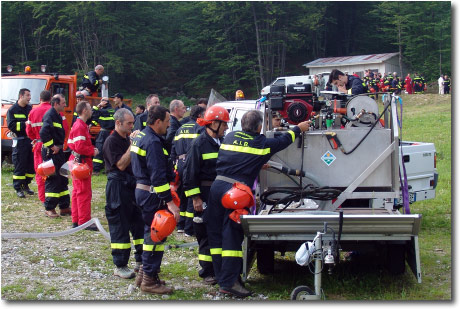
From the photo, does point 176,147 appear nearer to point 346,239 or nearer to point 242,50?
point 346,239

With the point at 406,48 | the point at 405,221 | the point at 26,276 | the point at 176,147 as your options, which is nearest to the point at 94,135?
the point at 176,147

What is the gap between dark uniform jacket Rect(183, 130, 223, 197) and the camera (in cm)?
623

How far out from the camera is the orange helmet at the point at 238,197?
5.72 meters

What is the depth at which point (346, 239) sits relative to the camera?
5621 millimetres

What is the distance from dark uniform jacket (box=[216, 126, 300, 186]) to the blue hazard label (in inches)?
35.7

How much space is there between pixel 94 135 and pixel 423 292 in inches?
416

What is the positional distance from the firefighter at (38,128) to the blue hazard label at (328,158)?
5.47 m

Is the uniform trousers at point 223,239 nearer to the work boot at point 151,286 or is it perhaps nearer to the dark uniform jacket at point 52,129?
the work boot at point 151,286

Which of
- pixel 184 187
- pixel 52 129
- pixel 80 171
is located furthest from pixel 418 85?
pixel 184 187

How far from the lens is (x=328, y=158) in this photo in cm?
679

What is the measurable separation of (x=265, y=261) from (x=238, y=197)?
51.7 inches

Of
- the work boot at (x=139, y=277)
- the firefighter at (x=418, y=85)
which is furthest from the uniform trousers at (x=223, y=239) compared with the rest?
the firefighter at (x=418, y=85)

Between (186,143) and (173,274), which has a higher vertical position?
(186,143)

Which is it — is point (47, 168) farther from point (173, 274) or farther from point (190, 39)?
point (190, 39)
